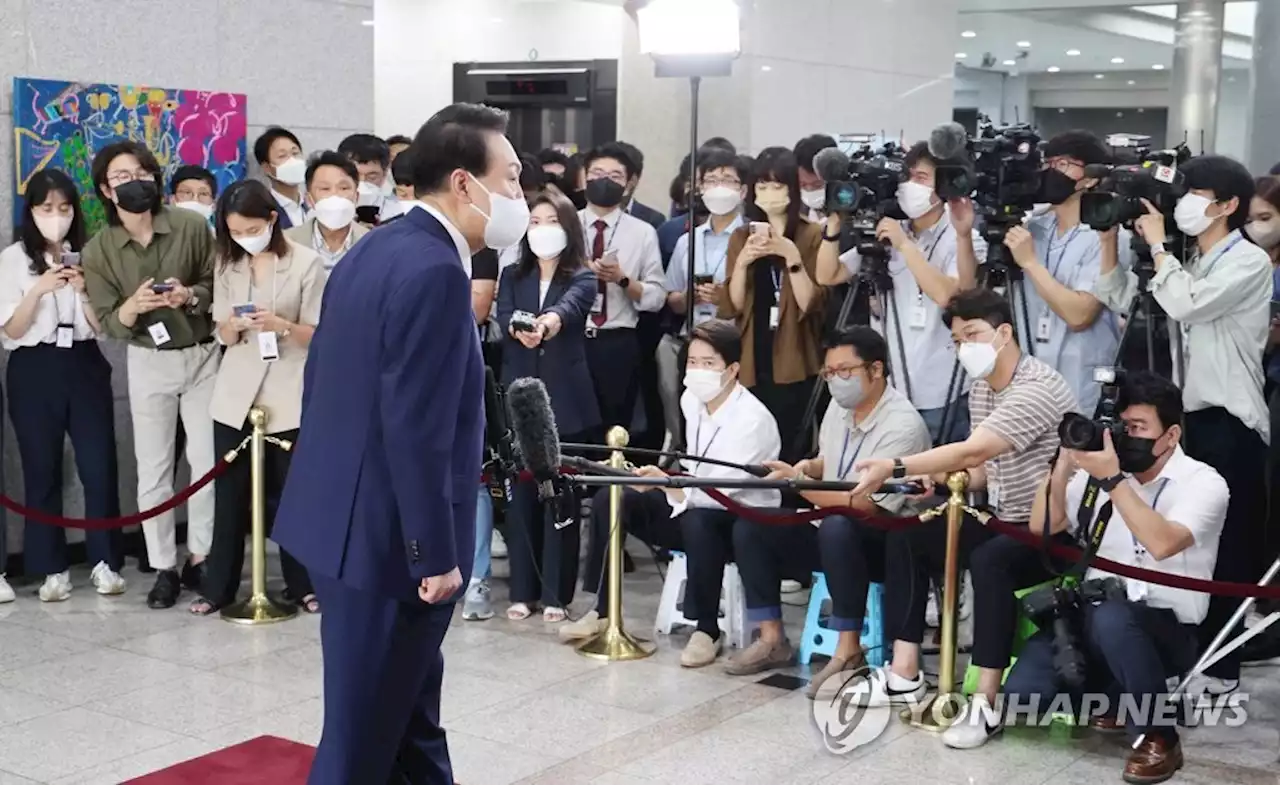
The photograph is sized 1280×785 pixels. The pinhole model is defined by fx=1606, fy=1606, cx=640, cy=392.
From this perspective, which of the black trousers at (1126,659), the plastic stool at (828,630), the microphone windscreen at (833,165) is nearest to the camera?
the black trousers at (1126,659)

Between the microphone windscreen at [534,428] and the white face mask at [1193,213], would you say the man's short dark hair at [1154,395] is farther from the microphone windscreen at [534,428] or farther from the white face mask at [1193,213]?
the microphone windscreen at [534,428]

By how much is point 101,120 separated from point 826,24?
16.8ft

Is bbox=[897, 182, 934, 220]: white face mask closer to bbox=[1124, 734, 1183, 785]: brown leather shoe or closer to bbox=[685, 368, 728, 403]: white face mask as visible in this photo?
bbox=[685, 368, 728, 403]: white face mask

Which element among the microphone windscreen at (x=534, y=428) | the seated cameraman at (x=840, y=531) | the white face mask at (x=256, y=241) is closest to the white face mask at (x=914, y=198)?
the seated cameraman at (x=840, y=531)

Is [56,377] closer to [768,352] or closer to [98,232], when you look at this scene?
[98,232]

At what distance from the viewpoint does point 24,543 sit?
6.44 metres

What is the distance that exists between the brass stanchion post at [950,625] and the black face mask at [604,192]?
2.44 m

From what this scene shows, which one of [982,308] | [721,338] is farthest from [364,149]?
[982,308]

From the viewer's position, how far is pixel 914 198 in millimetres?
5641

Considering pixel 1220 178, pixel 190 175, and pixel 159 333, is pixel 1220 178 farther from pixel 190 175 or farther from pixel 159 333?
pixel 190 175

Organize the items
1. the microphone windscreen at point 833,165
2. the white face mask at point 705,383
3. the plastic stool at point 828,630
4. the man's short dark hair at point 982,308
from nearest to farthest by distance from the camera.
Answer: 1. the man's short dark hair at point 982,308
2. the plastic stool at point 828,630
3. the white face mask at point 705,383
4. the microphone windscreen at point 833,165

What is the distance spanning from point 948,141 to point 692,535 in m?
1.58

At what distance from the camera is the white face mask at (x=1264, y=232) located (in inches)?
223

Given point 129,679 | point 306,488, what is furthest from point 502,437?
point 129,679
